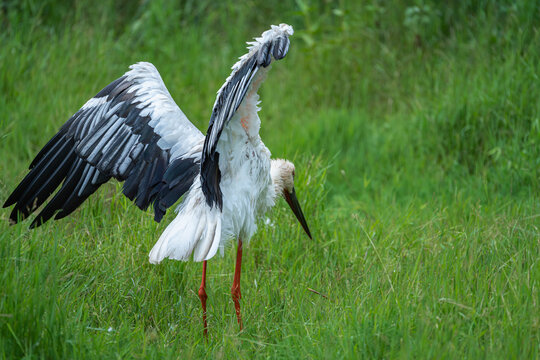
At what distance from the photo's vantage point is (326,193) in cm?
451

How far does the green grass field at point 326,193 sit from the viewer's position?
2783 mm

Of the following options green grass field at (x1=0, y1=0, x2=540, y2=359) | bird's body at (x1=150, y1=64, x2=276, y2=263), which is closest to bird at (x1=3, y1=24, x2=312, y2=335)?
bird's body at (x1=150, y1=64, x2=276, y2=263)

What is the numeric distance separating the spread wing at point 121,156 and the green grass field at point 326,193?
10.5 inches

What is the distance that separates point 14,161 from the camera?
191 inches

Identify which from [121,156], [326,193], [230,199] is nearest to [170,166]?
[121,156]

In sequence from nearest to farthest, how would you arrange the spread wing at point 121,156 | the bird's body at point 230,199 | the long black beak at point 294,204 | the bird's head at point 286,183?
1. the bird's body at point 230,199
2. the spread wing at point 121,156
3. the bird's head at point 286,183
4. the long black beak at point 294,204

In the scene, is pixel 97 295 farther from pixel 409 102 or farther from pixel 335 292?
pixel 409 102

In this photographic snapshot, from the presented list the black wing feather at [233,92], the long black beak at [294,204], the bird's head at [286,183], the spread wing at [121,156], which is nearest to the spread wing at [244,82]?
the black wing feather at [233,92]

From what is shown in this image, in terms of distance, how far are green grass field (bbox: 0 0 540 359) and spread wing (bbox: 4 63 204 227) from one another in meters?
0.27

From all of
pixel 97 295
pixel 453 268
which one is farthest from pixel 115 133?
pixel 453 268

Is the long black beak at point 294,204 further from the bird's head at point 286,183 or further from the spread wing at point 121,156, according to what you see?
the spread wing at point 121,156

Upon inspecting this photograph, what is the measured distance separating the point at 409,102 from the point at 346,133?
0.78 m

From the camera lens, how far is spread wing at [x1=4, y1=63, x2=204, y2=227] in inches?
139

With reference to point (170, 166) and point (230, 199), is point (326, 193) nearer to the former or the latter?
point (230, 199)
